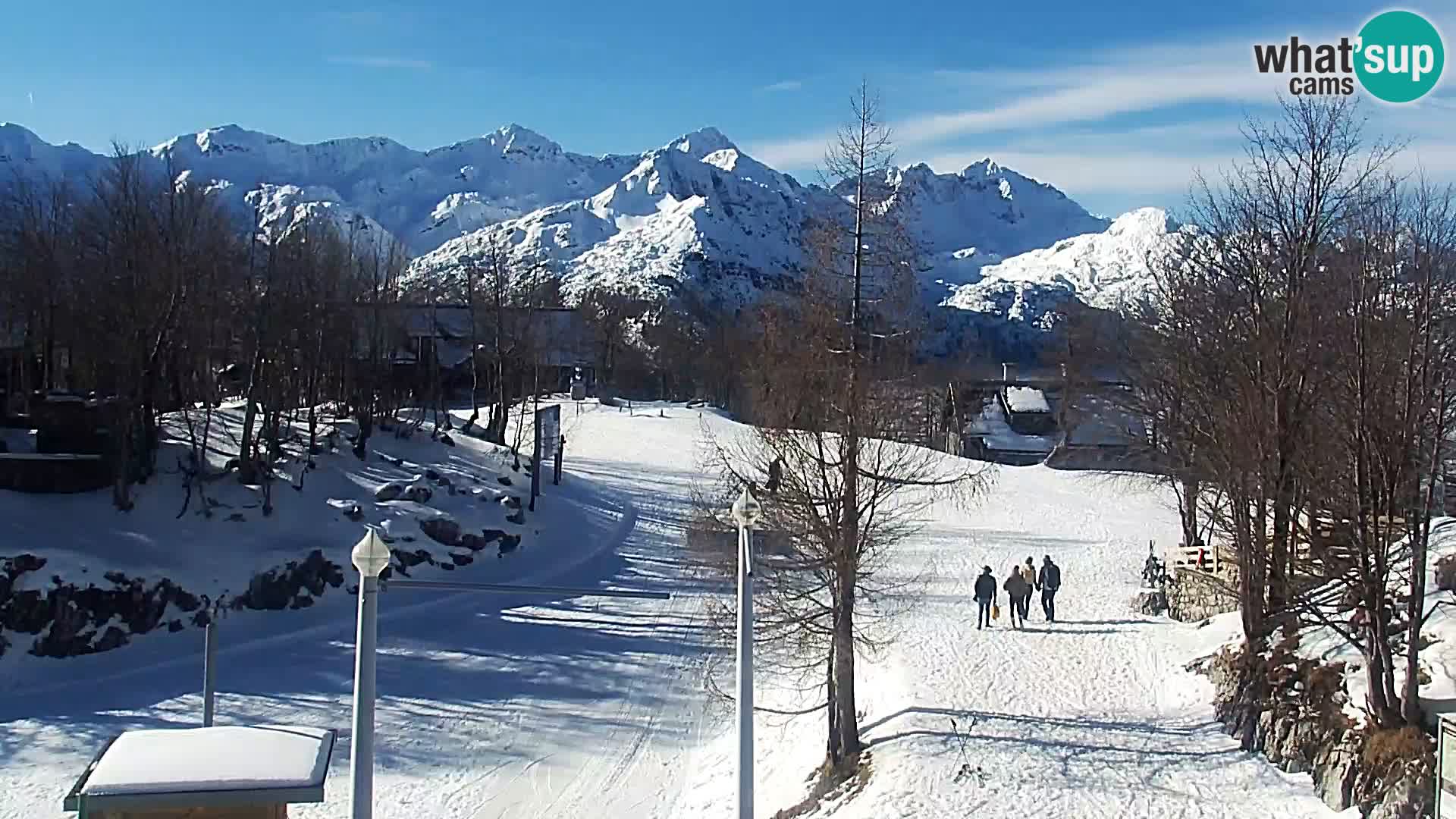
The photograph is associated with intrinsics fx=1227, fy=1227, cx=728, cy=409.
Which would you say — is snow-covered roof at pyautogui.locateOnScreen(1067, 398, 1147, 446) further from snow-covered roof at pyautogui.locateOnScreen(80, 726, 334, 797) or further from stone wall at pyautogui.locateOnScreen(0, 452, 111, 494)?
snow-covered roof at pyautogui.locateOnScreen(80, 726, 334, 797)

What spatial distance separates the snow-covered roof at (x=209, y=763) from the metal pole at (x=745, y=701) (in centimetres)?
256

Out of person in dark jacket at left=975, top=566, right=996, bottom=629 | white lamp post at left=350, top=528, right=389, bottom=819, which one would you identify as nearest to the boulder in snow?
person in dark jacket at left=975, top=566, right=996, bottom=629

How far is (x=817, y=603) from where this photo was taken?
1529 cm

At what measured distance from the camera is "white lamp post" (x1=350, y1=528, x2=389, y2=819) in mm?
6336

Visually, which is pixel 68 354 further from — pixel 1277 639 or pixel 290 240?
pixel 1277 639

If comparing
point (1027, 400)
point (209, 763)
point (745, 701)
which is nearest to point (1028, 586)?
point (745, 701)

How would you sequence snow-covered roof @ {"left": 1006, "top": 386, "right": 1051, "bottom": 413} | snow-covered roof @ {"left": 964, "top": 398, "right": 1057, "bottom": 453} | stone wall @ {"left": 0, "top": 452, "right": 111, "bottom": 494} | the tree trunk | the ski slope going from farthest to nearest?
snow-covered roof @ {"left": 1006, "top": 386, "right": 1051, "bottom": 413}, snow-covered roof @ {"left": 964, "top": 398, "right": 1057, "bottom": 453}, stone wall @ {"left": 0, "top": 452, "right": 111, "bottom": 494}, the tree trunk, the ski slope

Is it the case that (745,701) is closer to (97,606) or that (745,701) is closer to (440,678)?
(440,678)

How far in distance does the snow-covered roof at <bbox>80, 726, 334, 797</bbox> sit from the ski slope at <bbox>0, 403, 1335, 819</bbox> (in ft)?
28.7

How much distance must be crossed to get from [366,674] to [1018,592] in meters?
17.1

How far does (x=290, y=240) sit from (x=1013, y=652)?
947 inches

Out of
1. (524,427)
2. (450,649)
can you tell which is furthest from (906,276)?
(524,427)

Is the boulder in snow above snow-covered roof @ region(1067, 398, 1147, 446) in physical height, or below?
below

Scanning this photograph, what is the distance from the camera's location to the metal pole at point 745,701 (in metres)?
7.39
